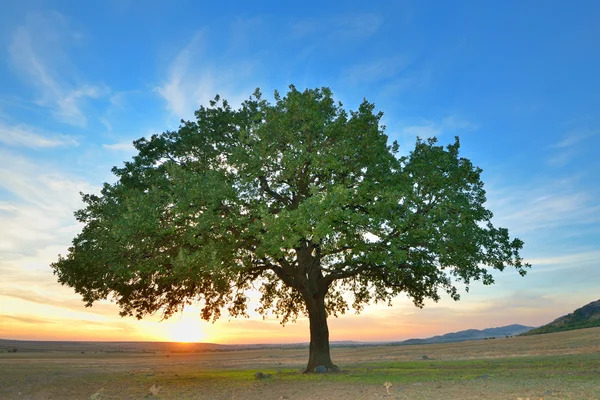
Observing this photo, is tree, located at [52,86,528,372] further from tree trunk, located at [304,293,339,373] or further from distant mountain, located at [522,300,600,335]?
distant mountain, located at [522,300,600,335]

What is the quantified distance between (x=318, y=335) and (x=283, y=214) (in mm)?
13194

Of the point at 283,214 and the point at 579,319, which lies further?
the point at 579,319

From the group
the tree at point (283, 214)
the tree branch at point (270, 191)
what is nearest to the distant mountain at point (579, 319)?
the tree at point (283, 214)

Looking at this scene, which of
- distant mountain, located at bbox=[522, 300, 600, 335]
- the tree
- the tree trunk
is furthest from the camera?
distant mountain, located at bbox=[522, 300, 600, 335]

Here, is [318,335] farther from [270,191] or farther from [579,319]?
[579,319]

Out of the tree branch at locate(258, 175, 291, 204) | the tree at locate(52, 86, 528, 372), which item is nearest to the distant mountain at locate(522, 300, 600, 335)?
the tree at locate(52, 86, 528, 372)

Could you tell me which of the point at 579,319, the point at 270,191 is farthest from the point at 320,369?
the point at 579,319

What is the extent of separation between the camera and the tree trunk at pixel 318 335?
32.2 m

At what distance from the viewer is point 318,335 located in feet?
107

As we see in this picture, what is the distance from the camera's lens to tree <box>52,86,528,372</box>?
2511 cm

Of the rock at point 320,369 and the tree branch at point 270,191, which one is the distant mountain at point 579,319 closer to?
the rock at point 320,369

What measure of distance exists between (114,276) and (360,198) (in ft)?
54.4

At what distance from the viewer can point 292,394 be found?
2103cm

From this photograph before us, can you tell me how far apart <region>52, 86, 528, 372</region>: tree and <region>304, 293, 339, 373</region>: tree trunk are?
0.32ft
